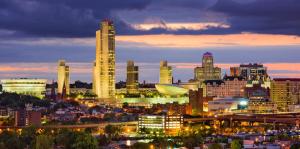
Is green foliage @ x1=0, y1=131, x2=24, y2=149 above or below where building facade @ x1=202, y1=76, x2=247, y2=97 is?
below

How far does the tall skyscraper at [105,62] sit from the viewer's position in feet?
370

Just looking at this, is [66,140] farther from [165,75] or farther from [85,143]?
[165,75]

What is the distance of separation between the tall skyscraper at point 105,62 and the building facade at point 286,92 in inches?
882

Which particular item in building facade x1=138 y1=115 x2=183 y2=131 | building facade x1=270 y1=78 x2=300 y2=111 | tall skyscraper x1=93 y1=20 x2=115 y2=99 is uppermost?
tall skyscraper x1=93 y1=20 x2=115 y2=99

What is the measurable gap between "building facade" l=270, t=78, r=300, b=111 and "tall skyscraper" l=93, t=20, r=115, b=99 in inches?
882

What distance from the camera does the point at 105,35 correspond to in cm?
11394

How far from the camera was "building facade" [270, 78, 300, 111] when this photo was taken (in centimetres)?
11056

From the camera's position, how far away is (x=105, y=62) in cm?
11394

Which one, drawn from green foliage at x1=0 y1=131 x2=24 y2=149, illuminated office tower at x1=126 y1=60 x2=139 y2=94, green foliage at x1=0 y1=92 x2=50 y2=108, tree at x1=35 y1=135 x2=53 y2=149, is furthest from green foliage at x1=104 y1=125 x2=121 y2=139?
illuminated office tower at x1=126 y1=60 x2=139 y2=94

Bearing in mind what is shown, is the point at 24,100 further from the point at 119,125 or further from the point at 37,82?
the point at 37,82

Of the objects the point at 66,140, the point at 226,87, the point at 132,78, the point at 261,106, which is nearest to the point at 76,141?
the point at 66,140

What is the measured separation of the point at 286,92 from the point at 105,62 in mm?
25635

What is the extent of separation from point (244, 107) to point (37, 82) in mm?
33848

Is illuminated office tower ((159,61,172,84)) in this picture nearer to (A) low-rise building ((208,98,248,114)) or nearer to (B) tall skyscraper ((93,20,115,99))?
(B) tall skyscraper ((93,20,115,99))
